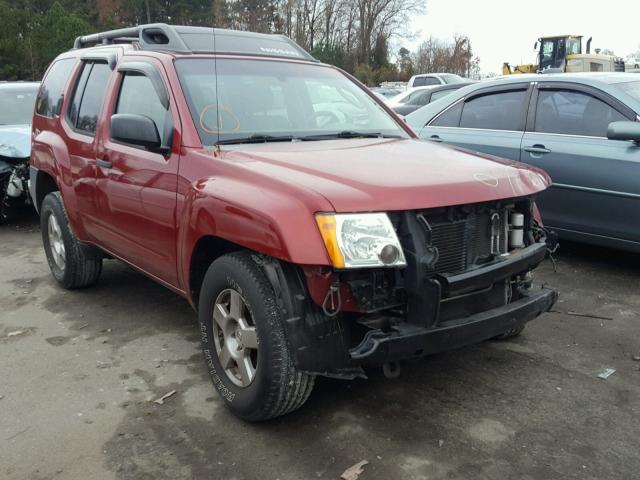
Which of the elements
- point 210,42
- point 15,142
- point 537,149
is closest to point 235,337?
point 210,42

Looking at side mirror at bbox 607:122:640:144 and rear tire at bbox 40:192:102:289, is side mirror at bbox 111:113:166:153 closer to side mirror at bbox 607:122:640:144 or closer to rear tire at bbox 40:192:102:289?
rear tire at bbox 40:192:102:289

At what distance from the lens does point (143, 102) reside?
407 cm

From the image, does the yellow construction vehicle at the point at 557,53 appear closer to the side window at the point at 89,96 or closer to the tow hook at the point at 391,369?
the side window at the point at 89,96

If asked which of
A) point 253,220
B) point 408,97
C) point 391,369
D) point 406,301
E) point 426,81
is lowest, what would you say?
point 391,369

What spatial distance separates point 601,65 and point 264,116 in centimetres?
2423

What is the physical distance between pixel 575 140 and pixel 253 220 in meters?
3.69

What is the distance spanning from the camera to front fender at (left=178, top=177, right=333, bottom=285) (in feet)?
8.66

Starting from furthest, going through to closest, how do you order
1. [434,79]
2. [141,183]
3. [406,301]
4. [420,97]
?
[434,79] < [420,97] < [141,183] < [406,301]

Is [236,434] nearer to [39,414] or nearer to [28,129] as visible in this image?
[39,414]

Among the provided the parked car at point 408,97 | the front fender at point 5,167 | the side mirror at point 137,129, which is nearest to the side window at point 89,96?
the side mirror at point 137,129

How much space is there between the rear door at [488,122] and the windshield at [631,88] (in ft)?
2.62

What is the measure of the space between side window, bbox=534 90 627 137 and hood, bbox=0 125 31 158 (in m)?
5.79

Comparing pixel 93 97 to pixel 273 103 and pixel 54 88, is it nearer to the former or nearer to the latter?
pixel 54 88

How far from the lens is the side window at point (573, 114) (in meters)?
5.35
